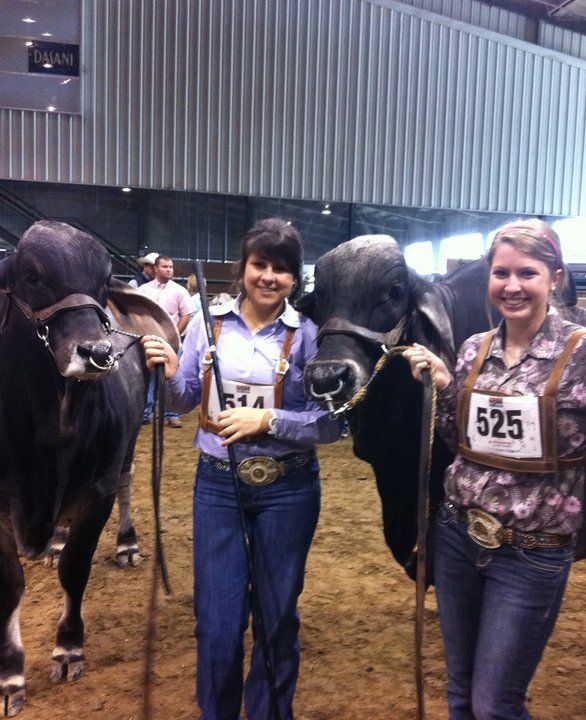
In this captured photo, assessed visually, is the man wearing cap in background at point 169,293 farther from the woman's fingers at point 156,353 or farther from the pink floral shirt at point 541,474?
the pink floral shirt at point 541,474

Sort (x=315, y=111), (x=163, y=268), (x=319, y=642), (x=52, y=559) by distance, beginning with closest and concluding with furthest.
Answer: (x=319, y=642), (x=52, y=559), (x=163, y=268), (x=315, y=111)

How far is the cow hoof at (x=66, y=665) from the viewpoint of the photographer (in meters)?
3.09

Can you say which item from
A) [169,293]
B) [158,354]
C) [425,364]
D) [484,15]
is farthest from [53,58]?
[425,364]

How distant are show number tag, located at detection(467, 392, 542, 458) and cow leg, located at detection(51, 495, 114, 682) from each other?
197cm

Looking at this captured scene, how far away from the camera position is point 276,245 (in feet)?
7.21

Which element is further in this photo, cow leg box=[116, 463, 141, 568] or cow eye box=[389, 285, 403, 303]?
cow leg box=[116, 463, 141, 568]

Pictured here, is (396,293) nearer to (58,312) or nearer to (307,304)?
(307,304)

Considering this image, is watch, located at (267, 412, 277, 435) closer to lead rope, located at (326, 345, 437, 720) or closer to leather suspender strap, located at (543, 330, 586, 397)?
lead rope, located at (326, 345, 437, 720)

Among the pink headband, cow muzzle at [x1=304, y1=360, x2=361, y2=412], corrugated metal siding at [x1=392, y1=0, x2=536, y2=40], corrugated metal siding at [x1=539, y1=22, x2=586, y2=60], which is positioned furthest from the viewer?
corrugated metal siding at [x1=539, y1=22, x2=586, y2=60]

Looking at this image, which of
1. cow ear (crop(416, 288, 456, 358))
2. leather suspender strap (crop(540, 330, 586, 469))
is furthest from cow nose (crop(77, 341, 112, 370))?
leather suspender strap (crop(540, 330, 586, 469))

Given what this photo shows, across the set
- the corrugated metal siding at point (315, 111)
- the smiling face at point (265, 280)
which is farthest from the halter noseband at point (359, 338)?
the corrugated metal siding at point (315, 111)

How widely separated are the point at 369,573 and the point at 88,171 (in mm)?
9558

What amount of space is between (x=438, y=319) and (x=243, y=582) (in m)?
1.14

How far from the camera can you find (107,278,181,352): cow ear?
124 inches
